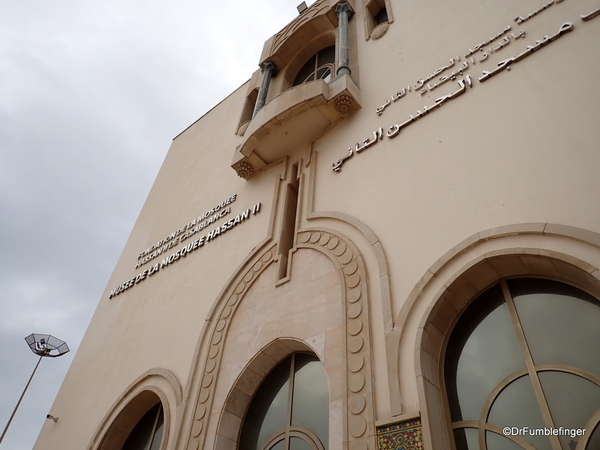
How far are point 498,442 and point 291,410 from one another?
2.85 meters

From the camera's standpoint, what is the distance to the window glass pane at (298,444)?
584cm

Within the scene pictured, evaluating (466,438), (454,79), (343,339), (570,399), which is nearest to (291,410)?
(343,339)

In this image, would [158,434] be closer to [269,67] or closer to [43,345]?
[43,345]

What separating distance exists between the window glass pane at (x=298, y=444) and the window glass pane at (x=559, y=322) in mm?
3002

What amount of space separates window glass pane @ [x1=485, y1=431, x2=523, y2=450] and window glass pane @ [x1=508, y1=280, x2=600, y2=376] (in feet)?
2.71

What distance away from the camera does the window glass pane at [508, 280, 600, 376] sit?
4.33m

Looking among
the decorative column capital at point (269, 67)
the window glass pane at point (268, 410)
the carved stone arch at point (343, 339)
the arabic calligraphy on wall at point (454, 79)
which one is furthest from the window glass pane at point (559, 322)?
the decorative column capital at point (269, 67)

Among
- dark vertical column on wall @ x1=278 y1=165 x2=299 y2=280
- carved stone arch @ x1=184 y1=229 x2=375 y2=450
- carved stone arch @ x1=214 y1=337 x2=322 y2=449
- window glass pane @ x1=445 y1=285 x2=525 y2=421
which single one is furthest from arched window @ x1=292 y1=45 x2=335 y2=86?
window glass pane @ x1=445 y1=285 x2=525 y2=421

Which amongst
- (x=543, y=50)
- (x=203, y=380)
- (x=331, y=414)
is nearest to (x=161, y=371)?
(x=203, y=380)

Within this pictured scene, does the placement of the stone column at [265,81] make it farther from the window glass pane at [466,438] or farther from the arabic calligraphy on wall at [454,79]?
the window glass pane at [466,438]

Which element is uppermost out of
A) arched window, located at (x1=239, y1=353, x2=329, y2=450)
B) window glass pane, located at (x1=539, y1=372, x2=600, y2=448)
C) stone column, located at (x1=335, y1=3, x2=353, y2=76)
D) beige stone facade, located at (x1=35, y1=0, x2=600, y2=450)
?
stone column, located at (x1=335, y1=3, x2=353, y2=76)

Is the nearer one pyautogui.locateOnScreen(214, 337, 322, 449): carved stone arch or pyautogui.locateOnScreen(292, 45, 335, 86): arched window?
pyautogui.locateOnScreen(214, 337, 322, 449): carved stone arch

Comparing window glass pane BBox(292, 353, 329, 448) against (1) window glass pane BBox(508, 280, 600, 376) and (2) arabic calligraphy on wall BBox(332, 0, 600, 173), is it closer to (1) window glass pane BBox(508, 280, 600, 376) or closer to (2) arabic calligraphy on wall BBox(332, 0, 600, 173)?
(1) window glass pane BBox(508, 280, 600, 376)

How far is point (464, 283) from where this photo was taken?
5.18m
